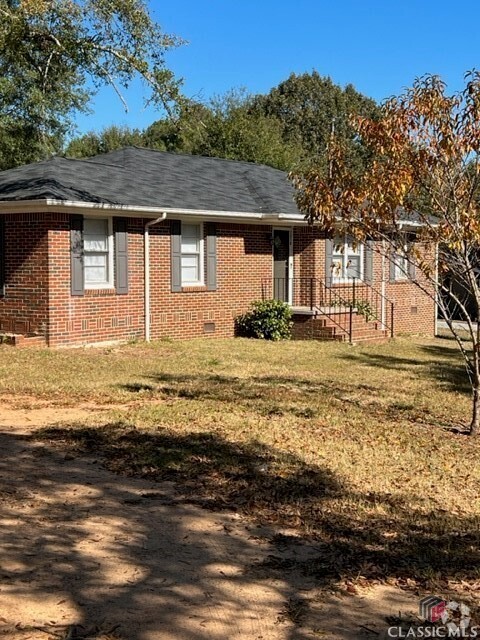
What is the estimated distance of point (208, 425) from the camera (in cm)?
814

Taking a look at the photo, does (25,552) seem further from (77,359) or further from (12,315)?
(12,315)

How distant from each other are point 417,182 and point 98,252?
8388mm

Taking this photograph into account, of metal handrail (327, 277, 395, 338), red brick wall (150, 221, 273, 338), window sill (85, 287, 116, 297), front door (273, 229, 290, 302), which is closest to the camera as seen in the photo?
window sill (85, 287, 116, 297)

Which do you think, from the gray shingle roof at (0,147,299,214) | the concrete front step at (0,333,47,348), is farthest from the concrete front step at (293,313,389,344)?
the concrete front step at (0,333,47,348)

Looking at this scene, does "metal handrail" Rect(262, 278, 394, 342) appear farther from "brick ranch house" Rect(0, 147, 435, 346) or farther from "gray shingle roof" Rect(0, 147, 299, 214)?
"gray shingle roof" Rect(0, 147, 299, 214)

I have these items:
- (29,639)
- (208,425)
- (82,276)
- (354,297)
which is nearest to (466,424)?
(208,425)

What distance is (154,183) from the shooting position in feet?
58.5

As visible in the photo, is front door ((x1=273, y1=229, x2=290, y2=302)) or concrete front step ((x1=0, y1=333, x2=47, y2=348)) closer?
concrete front step ((x1=0, y1=333, x2=47, y2=348))

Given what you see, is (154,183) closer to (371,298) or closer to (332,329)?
(332,329)

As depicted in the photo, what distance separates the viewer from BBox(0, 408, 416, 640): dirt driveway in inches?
143

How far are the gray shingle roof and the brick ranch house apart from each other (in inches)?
2.0

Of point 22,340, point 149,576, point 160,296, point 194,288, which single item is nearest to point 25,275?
point 22,340

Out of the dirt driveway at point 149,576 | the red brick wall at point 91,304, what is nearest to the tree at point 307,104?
the red brick wall at point 91,304

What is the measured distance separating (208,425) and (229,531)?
123 inches
